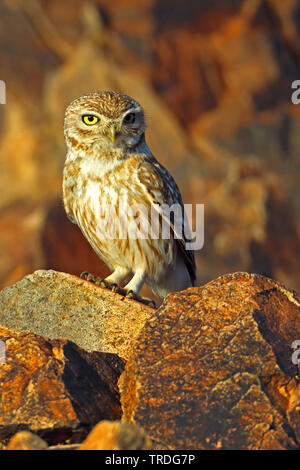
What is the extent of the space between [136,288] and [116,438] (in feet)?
10.7

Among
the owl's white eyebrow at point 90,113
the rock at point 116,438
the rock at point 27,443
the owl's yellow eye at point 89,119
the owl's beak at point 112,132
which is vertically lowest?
the rock at point 27,443

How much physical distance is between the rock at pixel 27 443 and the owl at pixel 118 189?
2.73 metres

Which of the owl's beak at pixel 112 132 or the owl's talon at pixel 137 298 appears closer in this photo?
the owl's talon at pixel 137 298

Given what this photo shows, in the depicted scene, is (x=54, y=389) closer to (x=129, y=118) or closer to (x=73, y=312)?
(x=73, y=312)

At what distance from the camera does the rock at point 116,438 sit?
146 inches

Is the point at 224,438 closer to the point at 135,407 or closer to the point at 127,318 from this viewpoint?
the point at 135,407

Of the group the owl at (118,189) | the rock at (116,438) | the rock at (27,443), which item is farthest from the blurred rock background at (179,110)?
the rock at (116,438)

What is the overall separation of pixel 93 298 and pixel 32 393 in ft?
5.31

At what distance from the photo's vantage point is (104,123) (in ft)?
22.7

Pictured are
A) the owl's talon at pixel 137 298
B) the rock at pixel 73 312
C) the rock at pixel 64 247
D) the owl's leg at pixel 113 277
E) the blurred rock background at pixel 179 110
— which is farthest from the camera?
the rock at pixel 64 247

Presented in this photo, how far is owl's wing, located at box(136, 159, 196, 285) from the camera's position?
278 inches

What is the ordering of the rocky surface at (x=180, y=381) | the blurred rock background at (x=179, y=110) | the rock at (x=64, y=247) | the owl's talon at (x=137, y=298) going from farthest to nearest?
the rock at (x=64, y=247), the blurred rock background at (x=179, y=110), the owl's talon at (x=137, y=298), the rocky surface at (x=180, y=381)

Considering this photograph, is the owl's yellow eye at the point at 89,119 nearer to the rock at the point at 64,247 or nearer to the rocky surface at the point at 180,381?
the rocky surface at the point at 180,381
